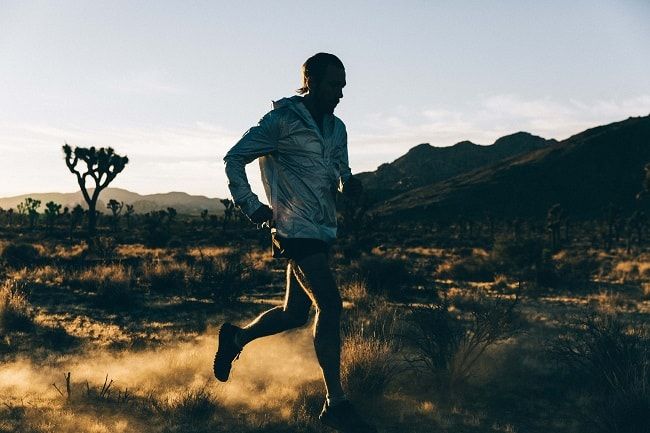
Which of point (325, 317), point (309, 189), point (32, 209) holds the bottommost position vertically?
point (325, 317)

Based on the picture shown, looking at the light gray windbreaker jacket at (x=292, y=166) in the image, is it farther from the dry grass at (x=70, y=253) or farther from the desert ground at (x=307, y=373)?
the dry grass at (x=70, y=253)

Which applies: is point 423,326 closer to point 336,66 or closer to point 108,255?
point 336,66

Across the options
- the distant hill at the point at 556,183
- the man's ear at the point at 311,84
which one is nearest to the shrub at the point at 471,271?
the man's ear at the point at 311,84

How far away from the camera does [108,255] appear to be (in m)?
19.4

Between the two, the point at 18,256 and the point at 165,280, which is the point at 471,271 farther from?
the point at 18,256

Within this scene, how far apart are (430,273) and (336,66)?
12.9 metres

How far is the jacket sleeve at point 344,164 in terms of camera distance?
348 cm

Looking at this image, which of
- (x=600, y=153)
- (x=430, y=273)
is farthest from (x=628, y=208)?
(x=430, y=273)

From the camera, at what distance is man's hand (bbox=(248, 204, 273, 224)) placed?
9.30 ft

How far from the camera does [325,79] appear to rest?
3.06 meters

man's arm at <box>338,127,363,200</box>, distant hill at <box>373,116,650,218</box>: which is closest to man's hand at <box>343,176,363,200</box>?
man's arm at <box>338,127,363,200</box>

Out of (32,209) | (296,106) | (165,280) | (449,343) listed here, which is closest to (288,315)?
(296,106)

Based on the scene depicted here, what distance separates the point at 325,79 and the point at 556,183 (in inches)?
4508

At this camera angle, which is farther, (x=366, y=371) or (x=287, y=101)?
(x=366, y=371)
